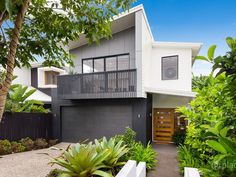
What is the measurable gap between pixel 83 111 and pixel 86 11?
32.6ft

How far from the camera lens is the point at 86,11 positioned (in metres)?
3.26

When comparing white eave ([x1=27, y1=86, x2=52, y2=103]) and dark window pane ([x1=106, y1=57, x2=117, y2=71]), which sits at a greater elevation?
dark window pane ([x1=106, y1=57, x2=117, y2=71])

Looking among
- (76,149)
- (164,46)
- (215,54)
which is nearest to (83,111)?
(164,46)

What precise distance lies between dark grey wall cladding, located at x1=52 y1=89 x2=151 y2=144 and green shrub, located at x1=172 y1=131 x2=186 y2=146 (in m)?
1.84

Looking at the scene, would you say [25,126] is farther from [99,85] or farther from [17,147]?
[99,85]

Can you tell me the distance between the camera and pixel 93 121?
40.1 ft

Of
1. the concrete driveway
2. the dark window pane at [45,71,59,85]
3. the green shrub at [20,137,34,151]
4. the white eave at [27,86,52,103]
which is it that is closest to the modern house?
the green shrub at [20,137,34,151]

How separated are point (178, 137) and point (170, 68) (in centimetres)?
501

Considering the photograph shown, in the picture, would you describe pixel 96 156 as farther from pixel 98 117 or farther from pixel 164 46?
pixel 164 46

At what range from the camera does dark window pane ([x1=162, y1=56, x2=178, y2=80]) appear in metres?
12.6

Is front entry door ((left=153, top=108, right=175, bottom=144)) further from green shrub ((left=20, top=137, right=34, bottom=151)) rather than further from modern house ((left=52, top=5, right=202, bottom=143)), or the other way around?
green shrub ((left=20, top=137, right=34, bottom=151))

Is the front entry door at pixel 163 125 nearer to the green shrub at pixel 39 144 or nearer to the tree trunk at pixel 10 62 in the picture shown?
the green shrub at pixel 39 144

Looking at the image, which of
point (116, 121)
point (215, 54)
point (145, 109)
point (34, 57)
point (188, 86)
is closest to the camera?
point (215, 54)

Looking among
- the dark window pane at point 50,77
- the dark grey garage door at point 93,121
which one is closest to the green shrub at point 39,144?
the dark grey garage door at point 93,121
